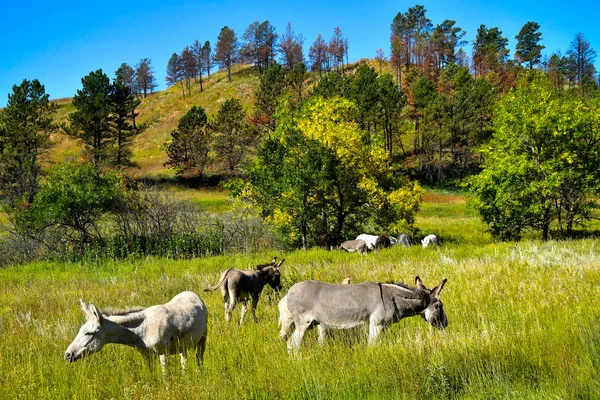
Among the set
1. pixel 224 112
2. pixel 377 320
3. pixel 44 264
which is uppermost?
pixel 224 112

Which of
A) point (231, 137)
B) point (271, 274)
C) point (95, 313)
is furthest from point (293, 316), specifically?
point (231, 137)

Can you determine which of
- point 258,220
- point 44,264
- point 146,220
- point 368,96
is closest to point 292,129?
point 258,220

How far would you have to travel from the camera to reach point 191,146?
61.8 metres

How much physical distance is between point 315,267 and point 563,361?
10.0 metres

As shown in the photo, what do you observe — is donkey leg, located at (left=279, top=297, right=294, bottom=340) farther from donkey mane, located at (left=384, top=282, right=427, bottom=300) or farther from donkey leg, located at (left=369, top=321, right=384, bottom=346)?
donkey mane, located at (left=384, top=282, right=427, bottom=300)

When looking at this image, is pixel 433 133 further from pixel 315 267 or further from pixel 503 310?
pixel 503 310

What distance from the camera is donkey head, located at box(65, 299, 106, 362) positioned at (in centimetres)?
485

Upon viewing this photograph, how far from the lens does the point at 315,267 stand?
14.5 metres

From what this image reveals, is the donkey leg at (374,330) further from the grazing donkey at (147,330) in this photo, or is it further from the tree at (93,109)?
the tree at (93,109)

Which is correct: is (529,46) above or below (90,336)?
above

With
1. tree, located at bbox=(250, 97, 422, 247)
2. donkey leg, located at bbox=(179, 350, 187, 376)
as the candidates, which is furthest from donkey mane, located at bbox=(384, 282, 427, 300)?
tree, located at bbox=(250, 97, 422, 247)

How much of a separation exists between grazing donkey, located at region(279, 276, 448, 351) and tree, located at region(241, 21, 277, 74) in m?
120

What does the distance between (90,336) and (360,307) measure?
3.96 m

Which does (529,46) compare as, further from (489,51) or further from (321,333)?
(321,333)
